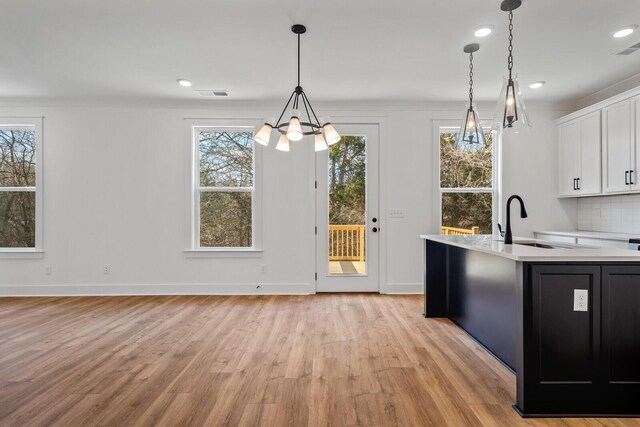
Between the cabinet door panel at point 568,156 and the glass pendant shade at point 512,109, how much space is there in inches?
105

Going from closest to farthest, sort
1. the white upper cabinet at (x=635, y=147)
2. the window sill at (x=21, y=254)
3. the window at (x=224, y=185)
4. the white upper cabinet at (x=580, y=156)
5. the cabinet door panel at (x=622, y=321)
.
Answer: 1. the cabinet door panel at (x=622, y=321)
2. the white upper cabinet at (x=635, y=147)
3. the white upper cabinet at (x=580, y=156)
4. the window sill at (x=21, y=254)
5. the window at (x=224, y=185)

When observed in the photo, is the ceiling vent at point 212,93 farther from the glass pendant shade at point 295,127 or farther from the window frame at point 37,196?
the window frame at point 37,196

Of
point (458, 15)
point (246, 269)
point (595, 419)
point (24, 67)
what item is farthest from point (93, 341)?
point (458, 15)

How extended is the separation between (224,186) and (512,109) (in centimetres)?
372

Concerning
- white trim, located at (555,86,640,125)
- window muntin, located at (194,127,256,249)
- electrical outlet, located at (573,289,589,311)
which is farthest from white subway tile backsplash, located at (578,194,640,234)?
window muntin, located at (194,127,256,249)

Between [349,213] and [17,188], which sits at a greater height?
Result: [17,188]

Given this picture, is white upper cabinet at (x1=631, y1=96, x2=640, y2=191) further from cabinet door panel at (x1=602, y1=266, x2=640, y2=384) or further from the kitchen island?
cabinet door panel at (x1=602, y1=266, x2=640, y2=384)

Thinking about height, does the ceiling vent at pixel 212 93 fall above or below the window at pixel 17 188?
above

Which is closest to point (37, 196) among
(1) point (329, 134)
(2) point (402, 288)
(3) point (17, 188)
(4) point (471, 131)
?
(3) point (17, 188)

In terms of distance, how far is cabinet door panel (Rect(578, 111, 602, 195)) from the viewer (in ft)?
13.2

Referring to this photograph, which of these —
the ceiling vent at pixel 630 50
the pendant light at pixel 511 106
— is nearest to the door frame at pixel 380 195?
the pendant light at pixel 511 106

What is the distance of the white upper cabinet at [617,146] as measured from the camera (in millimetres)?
3625

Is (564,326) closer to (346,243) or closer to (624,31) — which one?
(624,31)

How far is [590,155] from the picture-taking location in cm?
415
